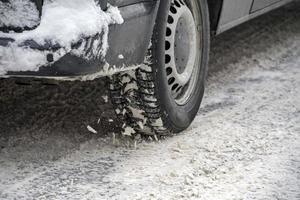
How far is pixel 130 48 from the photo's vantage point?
2.60 meters

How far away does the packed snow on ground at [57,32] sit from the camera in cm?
227

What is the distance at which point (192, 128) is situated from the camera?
3316 millimetres

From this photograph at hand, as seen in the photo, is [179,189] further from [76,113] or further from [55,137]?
[76,113]

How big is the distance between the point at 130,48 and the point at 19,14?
1.75ft

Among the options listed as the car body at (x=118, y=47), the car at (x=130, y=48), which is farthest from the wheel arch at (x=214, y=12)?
the car body at (x=118, y=47)

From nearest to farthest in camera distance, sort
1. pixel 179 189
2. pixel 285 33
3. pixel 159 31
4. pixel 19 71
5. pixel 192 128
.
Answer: pixel 19 71 < pixel 179 189 < pixel 159 31 < pixel 192 128 < pixel 285 33

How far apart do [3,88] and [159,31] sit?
1.56 meters

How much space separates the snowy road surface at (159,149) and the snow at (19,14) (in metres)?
0.78

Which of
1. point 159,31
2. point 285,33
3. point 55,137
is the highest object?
point 159,31

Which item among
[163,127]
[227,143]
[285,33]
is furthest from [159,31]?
[285,33]

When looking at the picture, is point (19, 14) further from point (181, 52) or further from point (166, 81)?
point (181, 52)

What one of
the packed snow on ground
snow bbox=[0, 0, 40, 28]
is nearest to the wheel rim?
the packed snow on ground

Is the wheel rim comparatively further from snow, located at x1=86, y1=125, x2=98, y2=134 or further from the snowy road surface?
snow, located at x1=86, y1=125, x2=98, y2=134

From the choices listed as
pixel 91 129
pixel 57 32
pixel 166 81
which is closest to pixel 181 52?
pixel 166 81
